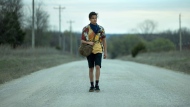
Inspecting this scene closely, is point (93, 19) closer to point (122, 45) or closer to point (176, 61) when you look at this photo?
point (176, 61)

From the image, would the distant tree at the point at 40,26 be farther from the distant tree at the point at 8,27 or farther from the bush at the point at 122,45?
the bush at the point at 122,45

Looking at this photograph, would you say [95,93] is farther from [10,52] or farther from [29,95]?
[10,52]

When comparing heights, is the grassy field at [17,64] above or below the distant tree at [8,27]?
below

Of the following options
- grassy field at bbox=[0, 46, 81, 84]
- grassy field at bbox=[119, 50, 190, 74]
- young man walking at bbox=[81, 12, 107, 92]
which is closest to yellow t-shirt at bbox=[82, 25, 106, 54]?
young man walking at bbox=[81, 12, 107, 92]

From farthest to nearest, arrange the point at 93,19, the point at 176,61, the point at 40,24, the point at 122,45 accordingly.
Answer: the point at 122,45, the point at 40,24, the point at 176,61, the point at 93,19

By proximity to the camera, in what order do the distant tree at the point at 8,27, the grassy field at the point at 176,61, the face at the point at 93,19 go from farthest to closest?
the distant tree at the point at 8,27 < the grassy field at the point at 176,61 < the face at the point at 93,19

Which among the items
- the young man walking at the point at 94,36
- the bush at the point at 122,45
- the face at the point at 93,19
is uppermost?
the face at the point at 93,19

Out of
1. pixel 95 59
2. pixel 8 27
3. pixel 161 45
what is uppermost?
pixel 8 27

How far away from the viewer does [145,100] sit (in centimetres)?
1034

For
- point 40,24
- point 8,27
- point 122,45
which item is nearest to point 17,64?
point 8,27

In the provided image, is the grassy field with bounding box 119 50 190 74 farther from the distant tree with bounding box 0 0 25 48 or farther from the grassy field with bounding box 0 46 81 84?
the distant tree with bounding box 0 0 25 48

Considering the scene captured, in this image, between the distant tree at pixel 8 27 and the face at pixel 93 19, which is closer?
the face at pixel 93 19

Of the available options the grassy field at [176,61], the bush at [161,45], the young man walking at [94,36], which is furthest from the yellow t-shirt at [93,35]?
the bush at [161,45]

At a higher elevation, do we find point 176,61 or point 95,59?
point 95,59
